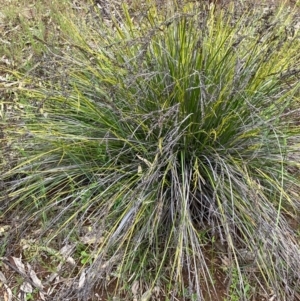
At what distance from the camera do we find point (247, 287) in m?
2.14

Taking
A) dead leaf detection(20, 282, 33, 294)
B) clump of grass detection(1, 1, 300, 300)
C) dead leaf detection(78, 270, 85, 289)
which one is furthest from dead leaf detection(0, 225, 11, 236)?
dead leaf detection(78, 270, 85, 289)

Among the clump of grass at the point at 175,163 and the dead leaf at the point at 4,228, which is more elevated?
the clump of grass at the point at 175,163

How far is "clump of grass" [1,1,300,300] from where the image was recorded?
2123 mm

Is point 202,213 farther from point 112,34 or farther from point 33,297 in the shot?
point 112,34

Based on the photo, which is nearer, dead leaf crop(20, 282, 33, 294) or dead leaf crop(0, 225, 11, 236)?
dead leaf crop(20, 282, 33, 294)

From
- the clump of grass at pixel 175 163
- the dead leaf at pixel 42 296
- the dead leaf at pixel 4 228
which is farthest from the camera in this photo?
the dead leaf at pixel 4 228

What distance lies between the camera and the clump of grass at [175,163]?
2123 mm

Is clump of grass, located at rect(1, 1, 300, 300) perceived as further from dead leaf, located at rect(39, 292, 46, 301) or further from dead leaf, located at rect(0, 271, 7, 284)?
dead leaf, located at rect(0, 271, 7, 284)

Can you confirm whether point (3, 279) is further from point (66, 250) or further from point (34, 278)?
point (66, 250)

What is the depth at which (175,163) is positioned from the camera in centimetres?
225

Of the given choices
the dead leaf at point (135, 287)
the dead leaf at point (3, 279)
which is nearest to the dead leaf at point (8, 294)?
the dead leaf at point (3, 279)

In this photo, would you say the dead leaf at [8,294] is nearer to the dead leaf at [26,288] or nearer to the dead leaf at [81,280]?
the dead leaf at [26,288]

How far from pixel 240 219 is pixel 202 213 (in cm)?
20

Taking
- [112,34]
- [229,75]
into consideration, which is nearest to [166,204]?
[229,75]
